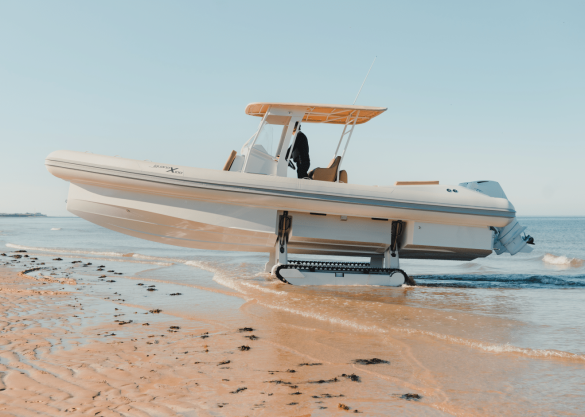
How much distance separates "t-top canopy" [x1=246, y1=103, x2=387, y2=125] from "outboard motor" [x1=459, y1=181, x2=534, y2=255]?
2.27 meters

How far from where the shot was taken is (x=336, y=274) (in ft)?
25.4

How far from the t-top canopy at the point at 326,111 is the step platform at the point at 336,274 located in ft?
8.68

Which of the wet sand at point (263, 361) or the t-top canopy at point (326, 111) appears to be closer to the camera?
the wet sand at point (263, 361)

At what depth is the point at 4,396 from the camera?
257 centimetres

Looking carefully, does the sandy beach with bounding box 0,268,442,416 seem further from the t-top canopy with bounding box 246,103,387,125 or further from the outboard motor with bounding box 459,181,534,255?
the outboard motor with bounding box 459,181,534,255

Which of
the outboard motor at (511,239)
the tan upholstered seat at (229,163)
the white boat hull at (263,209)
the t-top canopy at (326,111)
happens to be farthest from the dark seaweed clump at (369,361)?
the outboard motor at (511,239)

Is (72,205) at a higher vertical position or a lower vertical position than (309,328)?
higher

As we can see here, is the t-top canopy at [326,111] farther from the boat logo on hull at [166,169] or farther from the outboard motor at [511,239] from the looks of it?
the outboard motor at [511,239]

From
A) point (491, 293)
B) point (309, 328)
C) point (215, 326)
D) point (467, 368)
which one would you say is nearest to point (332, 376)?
point (467, 368)

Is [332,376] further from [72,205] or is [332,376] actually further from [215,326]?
[72,205]

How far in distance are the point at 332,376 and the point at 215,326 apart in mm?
1880

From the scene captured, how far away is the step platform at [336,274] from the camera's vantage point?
7449mm

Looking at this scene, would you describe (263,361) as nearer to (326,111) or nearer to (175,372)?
(175,372)

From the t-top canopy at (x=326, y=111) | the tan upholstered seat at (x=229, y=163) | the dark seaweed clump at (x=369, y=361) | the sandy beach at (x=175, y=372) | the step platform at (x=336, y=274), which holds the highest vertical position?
the t-top canopy at (x=326, y=111)
